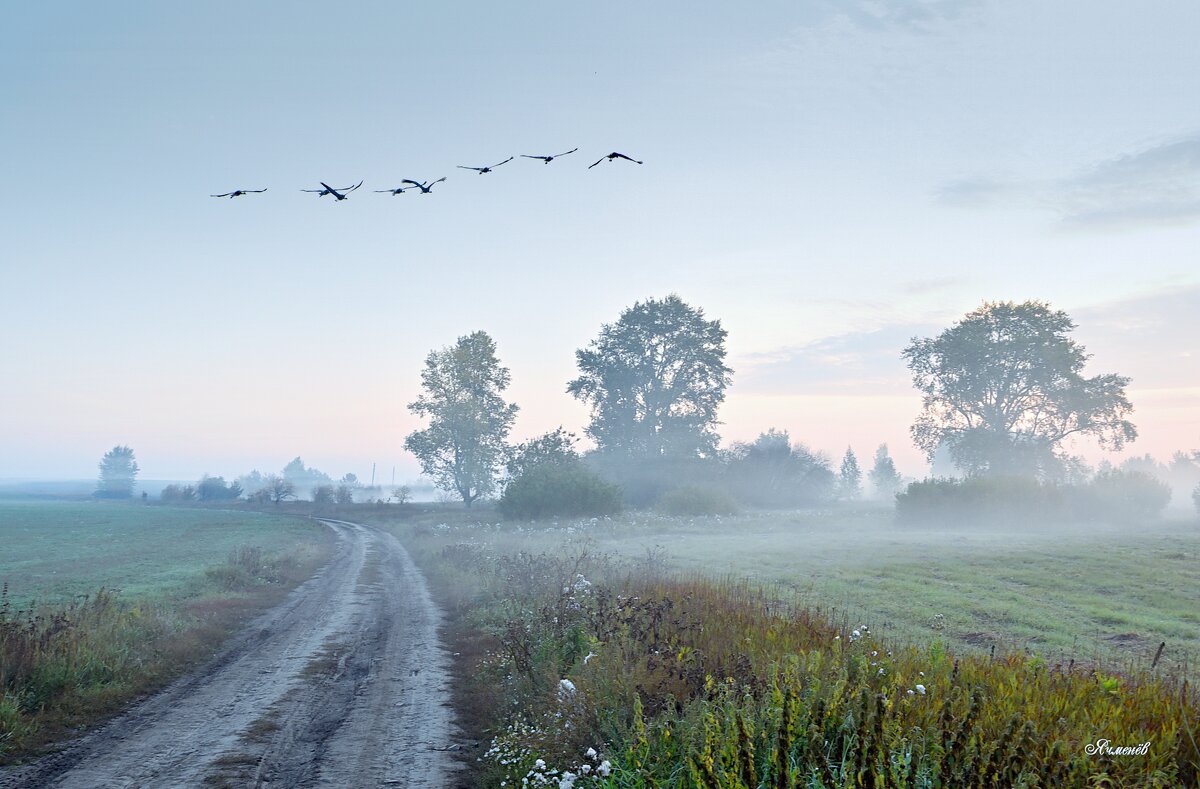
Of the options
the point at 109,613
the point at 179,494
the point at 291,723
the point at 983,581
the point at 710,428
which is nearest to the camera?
the point at 291,723

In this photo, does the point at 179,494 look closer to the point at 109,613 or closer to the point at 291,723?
the point at 109,613

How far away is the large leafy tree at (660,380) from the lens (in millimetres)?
68312

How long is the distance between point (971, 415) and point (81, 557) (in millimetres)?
61776

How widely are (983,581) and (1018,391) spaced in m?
41.5

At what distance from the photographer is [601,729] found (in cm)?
705

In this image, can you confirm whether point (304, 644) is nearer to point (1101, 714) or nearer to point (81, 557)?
point (1101, 714)

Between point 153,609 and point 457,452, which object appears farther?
point 457,452

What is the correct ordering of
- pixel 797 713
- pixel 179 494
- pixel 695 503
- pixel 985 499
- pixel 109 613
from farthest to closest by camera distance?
pixel 179 494 < pixel 695 503 < pixel 985 499 < pixel 109 613 < pixel 797 713

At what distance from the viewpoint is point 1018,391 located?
2103 inches

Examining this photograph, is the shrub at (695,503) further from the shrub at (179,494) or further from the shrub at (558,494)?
the shrub at (179,494)

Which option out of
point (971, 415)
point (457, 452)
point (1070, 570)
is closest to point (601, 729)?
point (1070, 570)

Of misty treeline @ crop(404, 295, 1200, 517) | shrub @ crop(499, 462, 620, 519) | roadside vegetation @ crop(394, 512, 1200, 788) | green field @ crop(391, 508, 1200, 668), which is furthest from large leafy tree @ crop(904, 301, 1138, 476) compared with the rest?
roadside vegetation @ crop(394, 512, 1200, 788)

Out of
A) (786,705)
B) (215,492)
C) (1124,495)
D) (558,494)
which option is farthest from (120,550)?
(215,492)

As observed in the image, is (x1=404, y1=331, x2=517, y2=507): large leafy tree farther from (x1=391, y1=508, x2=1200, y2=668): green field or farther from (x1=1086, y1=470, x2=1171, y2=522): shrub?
(x1=1086, y1=470, x2=1171, y2=522): shrub
